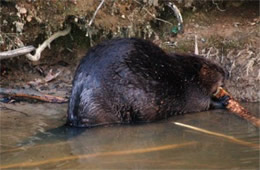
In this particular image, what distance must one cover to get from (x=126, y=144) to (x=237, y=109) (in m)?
1.09

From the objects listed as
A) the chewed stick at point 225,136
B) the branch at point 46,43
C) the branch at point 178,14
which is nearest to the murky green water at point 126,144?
the chewed stick at point 225,136

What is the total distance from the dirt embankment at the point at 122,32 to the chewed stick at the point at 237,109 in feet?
0.86

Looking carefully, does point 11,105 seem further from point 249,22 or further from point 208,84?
point 249,22

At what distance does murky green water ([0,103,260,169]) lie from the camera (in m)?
2.64

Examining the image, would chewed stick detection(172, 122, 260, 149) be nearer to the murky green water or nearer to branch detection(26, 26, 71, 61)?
the murky green water

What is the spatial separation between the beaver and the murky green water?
0.32 feet

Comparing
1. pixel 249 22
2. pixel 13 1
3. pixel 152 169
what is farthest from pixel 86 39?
pixel 152 169

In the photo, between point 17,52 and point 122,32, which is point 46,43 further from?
point 122,32

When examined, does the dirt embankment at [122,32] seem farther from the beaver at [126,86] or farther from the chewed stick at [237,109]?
the beaver at [126,86]

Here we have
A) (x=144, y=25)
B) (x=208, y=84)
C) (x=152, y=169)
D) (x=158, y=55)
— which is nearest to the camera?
(x=152, y=169)

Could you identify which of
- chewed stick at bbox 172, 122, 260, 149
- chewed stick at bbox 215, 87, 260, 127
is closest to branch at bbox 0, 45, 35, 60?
chewed stick at bbox 172, 122, 260, 149

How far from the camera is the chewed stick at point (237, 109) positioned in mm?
3460

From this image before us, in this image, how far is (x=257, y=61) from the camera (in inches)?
165

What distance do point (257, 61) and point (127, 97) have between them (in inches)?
53.2
